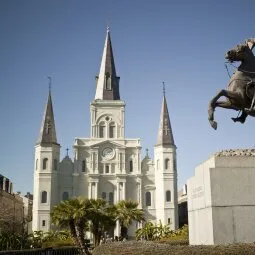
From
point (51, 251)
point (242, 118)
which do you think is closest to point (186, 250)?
point (242, 118)

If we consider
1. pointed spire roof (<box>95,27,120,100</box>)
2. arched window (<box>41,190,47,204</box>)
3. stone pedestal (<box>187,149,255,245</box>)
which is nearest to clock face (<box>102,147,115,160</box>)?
pointed spire roof (<box>95,27,120,100</box>)

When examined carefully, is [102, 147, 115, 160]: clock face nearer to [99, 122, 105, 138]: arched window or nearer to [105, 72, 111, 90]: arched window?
[99, 122, 105, 138]: arched window

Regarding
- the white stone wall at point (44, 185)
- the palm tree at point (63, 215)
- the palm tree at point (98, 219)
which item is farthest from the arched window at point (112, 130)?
the palm tree at point (63, 215)

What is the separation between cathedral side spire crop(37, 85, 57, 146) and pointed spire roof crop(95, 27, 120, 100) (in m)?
10.8

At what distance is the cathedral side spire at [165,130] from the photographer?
70.1 m

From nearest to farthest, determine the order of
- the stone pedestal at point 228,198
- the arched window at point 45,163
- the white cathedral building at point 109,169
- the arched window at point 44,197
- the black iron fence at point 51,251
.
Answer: the stone pedestal at point 228,198 < the black iron fence at point 51,251 < the arched window at point 44,197 < the white cathedral building at point 109,169 < the arched window at point 45,163

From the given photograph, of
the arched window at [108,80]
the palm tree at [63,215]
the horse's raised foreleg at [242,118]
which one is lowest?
the palm tree at [63,215]

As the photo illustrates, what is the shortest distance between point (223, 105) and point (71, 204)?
2376 centimetres

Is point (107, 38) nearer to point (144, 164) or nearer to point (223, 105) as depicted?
point (144, 164)

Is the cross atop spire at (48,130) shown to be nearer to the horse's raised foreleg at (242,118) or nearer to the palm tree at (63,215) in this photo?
the palm tree at (63,215)

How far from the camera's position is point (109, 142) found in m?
71.1

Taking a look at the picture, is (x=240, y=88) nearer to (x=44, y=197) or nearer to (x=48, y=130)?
(x=44, y=197)

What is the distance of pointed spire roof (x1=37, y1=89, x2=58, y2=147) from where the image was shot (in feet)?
222

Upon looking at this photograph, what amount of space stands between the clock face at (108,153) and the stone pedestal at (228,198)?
205 ft
